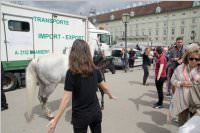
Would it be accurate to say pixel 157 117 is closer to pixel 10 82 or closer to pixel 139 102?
pixel 139 102

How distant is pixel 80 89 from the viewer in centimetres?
219

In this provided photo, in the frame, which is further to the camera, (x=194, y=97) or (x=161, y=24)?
(x=161, y=24)

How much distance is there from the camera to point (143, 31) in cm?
7388

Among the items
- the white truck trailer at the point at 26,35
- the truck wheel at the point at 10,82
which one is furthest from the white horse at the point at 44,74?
the truck wheel at the point at 10,82

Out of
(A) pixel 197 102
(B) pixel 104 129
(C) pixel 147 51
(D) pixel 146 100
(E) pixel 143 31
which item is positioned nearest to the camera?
(A) pixel 197 102

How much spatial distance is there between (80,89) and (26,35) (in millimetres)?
6818

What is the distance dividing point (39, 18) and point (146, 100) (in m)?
5.71

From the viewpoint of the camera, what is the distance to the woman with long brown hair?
2150mm

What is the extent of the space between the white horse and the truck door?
3431 mm

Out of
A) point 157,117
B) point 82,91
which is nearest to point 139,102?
point 157,117

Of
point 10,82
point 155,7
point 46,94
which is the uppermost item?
point 155,7

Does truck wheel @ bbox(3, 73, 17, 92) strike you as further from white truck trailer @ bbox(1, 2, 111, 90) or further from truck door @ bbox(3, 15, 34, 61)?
truck door @ bbox(3, 15, 34, 61)

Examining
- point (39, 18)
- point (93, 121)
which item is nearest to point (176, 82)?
point (93, 121)

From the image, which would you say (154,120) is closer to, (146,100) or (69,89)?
(146,100)
